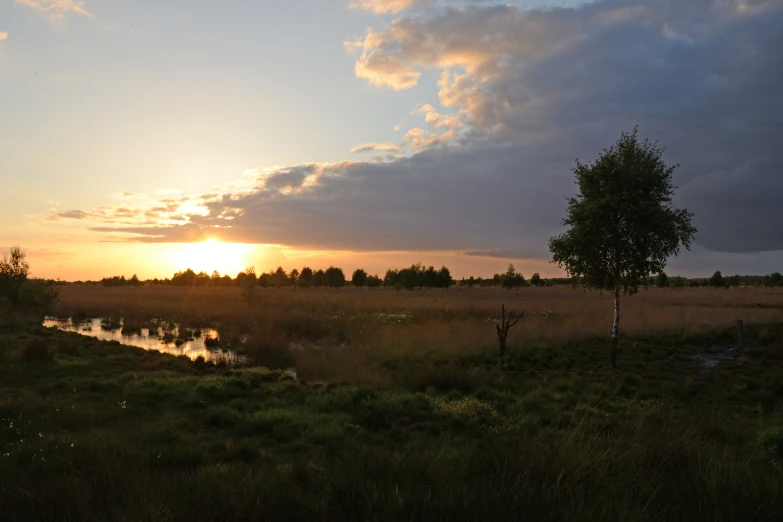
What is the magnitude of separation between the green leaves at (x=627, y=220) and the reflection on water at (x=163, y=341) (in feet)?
56.7

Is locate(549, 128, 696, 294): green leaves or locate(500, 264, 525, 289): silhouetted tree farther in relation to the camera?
locate(500, 264, 525, 289): silhouetted tree

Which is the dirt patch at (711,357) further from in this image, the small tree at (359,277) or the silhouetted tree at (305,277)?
the silhouetted tree at (305,277)

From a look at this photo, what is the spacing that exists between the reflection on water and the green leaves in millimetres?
17283

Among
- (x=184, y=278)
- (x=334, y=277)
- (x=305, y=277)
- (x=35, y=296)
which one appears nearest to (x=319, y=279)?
(x=334, y=277)

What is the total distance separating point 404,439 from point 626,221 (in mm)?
14090

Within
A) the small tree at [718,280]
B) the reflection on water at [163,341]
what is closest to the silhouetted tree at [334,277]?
the reflection on water at [163,341]

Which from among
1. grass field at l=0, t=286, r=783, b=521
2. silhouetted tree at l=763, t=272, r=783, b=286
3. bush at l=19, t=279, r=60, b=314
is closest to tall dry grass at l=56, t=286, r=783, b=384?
grass field at l=0, t=286, r=783, b=521

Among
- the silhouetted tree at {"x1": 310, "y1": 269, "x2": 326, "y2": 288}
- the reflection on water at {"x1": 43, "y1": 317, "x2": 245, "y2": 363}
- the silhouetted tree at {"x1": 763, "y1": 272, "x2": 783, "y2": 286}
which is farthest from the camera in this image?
the silhouetted tree at {"x1": 310, "y1": 269, "x2": 326, "y2": 288}

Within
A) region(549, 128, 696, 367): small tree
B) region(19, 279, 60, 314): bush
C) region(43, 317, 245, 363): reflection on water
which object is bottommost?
region(43, 317, 245, 363): reflection on water

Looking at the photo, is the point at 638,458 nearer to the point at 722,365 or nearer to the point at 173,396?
the point at 173,396

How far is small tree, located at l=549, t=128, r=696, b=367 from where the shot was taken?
18.4 m

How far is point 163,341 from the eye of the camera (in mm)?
29906

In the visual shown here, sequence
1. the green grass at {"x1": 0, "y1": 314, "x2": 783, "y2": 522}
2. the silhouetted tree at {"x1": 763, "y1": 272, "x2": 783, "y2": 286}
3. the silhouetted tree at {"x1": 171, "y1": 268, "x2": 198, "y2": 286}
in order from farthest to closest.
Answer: the silhouetted tree at {"x1": 171, "y1": 268, "x2": 198, "y2": 286} < the silhouetted tree at {"x1": 763, "y1": 272, "x2": 783, "y2": 286} < the green grass at {"x1": 0, "y1": 314, "x2": 783, "y2": 522}

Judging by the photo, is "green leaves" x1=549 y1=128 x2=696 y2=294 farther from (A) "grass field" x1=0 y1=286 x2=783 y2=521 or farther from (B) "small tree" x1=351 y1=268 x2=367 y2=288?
(B) "small tree" x1=351 y1=268 x2=367 y2=288
